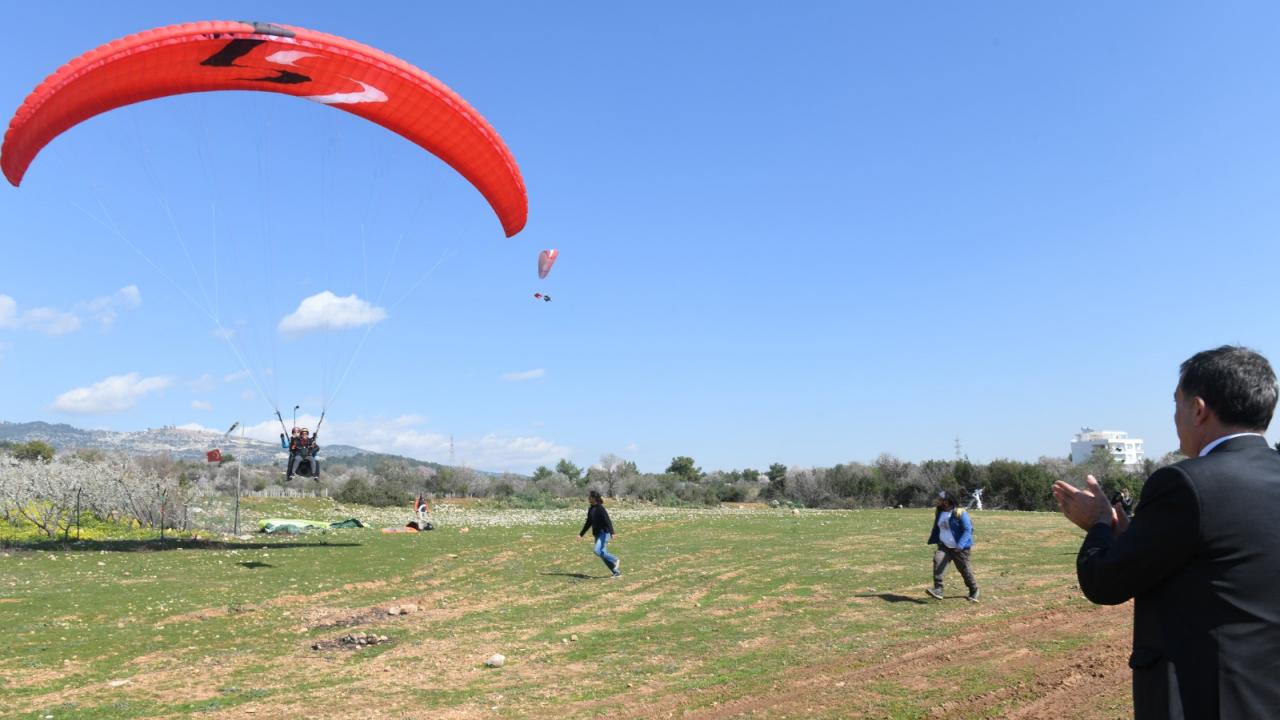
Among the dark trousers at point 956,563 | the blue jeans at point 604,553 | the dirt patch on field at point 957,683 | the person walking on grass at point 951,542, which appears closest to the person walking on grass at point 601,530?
the blue jeans at point 604,553

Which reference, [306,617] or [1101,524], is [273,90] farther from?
[1101,524]

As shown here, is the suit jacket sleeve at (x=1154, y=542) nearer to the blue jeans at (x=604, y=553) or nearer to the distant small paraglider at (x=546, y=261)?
the blue jeans at (x=604, y=553)

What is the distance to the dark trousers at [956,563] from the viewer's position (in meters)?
13.2

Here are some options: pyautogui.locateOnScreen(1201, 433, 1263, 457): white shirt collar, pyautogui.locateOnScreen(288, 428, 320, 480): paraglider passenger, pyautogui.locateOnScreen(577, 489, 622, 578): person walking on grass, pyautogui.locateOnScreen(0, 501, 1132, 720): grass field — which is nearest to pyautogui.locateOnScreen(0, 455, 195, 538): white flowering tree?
pyautogui.locateOnScreen(0, 501, 1132, 720): grass field

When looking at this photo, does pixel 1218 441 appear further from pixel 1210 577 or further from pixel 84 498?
pixel 84 498

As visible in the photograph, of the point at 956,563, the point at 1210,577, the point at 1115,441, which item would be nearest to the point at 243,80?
the point at 956,563

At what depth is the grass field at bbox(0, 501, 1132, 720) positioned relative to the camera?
7965 millimetres

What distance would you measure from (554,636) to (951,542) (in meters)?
6.76

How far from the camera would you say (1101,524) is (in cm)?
263

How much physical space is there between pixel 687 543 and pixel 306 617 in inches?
502

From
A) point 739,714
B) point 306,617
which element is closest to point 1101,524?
point 739,714

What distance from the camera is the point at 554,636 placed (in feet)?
36.5

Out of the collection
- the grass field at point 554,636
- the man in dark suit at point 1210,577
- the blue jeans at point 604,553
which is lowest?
the grass field at point 554,636

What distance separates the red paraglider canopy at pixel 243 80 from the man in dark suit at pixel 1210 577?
48.4 ft
